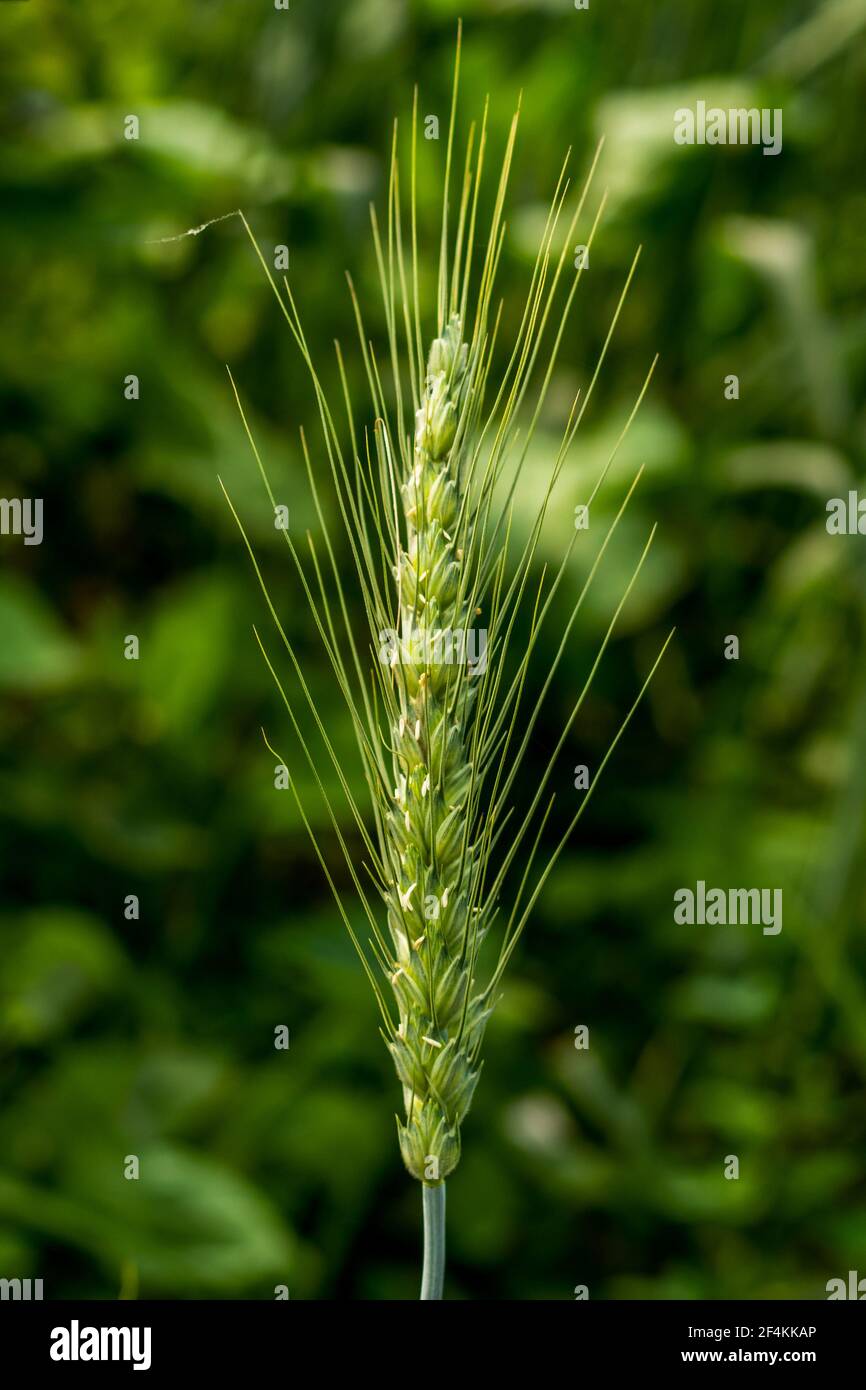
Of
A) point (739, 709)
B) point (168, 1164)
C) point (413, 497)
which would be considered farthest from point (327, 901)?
point (413, 497)

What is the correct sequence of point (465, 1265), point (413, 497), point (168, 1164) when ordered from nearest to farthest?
point (413, 497) < point (168, 1164) < point (465, 1265)

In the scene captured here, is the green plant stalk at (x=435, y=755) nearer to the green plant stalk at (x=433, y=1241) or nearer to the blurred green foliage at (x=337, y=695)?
the green plant stalk at (x=433, y=1241)

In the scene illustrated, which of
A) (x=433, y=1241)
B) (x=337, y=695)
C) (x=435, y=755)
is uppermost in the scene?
(x=337, y=695)

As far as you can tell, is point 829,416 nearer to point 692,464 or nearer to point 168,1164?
point 692,464

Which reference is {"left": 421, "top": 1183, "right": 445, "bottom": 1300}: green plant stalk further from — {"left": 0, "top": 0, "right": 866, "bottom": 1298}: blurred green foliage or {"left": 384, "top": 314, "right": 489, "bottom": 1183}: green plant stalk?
{"left": 0, "top": 0, "right": 866, "bottom": 1298}: blurred green foliage

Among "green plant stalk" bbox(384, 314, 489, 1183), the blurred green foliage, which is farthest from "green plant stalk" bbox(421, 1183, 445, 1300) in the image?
the blurred green foliage

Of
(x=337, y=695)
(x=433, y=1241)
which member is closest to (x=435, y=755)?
(x=433, y=1241)

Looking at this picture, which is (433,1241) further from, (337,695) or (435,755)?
(337,695)
